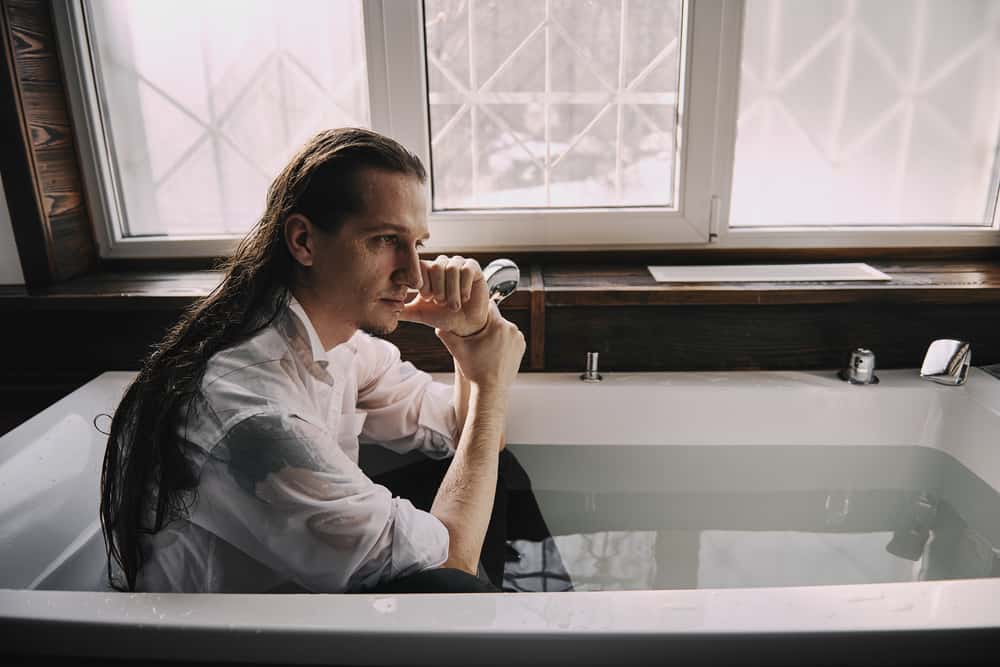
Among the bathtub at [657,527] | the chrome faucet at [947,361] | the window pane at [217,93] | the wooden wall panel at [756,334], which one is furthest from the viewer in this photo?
the window pane at [217,93]

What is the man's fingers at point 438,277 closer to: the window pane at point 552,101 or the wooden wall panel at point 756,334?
the wooden wall panel at point 756,334

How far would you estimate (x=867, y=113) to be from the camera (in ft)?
5.93

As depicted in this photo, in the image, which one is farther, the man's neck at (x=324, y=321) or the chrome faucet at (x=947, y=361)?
the chrome faucet at (x=947, y=361)

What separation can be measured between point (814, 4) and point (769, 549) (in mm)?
1247

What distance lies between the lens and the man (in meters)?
0.91

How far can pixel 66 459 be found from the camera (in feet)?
4.61

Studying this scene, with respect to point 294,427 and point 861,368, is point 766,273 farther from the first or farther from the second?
point 294,427

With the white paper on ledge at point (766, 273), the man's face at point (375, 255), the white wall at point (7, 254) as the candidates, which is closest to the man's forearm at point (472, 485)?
the man's face at point (375, 255)

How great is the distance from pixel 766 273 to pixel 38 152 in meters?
1.71

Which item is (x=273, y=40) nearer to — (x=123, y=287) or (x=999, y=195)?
(x=123, y=287)

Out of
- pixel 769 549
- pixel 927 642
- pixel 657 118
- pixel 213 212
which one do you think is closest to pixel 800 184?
pixel 657 118

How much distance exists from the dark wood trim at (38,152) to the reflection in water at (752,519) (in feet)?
3.97

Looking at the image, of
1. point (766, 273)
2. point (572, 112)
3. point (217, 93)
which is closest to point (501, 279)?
point (572, 112)

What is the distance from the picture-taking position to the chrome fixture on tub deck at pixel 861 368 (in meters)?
1.60
